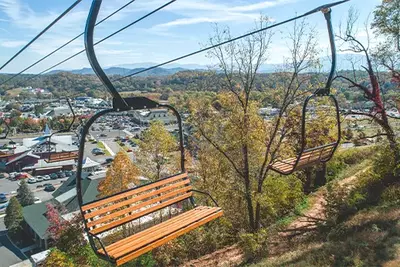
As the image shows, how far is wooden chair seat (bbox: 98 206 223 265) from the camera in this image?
11.1 feet

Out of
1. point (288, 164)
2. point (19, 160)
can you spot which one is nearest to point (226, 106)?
point (288, 164)

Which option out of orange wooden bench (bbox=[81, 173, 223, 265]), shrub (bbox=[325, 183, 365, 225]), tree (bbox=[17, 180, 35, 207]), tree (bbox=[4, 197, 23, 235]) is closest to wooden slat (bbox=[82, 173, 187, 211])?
orange wooden bench (bbox=[81, 173, 223, 265])

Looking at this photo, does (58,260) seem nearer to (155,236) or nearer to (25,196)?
(155,236)

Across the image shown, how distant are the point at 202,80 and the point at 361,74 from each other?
6.13 m

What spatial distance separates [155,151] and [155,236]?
1369 cm

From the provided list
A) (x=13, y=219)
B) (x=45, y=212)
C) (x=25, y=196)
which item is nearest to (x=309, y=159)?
(x=45, y=212)

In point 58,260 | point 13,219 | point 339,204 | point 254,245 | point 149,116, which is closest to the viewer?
point 254,245

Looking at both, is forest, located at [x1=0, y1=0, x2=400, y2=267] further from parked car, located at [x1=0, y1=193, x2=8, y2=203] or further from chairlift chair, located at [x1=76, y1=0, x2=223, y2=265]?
parked car, located at [x1=0, y1=193, x2=8, y2=203]

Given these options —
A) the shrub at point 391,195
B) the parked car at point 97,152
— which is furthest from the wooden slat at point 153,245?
the parked car at point 97,152

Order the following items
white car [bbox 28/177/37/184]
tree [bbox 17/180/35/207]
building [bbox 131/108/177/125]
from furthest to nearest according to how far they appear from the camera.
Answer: white car [bbox 28/177/37/184] → tree [bbox 17/180/35/207] → building [bbox 131/108/177/125]

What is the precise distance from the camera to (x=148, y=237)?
3.69 meters

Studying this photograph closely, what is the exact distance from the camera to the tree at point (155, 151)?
17.1 m

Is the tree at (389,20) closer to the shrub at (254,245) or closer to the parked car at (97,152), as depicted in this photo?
the shrub at (254,245)

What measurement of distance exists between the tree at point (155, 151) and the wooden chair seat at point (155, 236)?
12773 mm
